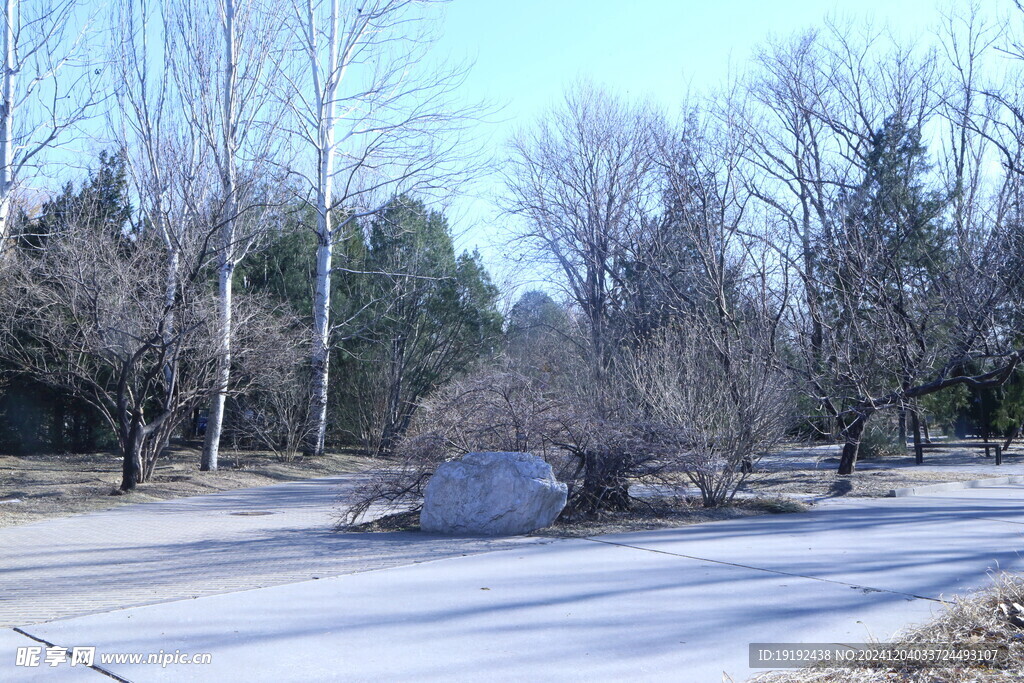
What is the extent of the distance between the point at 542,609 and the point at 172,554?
15.3 feet

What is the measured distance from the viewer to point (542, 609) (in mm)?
6324

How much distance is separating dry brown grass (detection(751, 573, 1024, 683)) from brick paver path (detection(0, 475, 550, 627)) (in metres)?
4.51

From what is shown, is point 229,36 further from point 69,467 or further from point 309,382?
point 69,467

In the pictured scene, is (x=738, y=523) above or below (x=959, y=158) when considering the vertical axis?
below

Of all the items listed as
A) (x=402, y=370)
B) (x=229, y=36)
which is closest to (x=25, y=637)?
(x=229, y=36)

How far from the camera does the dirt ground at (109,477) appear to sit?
45.7ft

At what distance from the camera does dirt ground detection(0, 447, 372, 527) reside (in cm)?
1394

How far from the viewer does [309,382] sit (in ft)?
82.2

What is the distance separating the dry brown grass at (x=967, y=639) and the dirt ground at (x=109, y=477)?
37.3ft

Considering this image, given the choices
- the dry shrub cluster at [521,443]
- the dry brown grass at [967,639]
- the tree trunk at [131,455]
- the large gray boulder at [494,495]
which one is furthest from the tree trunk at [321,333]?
the dry brown grass at [967,639]

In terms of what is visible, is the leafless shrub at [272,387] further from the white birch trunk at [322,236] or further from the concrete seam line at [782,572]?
the concrete seam line at [782,572]

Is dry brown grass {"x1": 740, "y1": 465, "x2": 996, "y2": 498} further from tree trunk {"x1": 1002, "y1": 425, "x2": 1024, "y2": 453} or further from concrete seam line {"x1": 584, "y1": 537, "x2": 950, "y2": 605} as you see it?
tree trunk {"x1": 1002, "y1": 425, "x2": 1024, "y2": 453}

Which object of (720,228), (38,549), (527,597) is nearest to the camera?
(527,597)

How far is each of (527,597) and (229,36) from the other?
19401 mm
